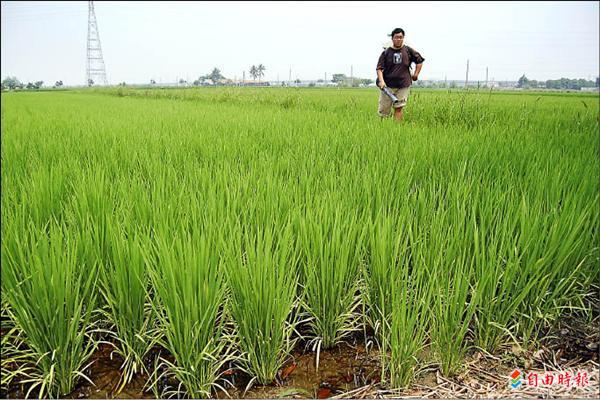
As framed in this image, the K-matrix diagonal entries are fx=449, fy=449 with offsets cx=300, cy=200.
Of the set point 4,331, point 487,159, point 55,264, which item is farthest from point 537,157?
point 4,331

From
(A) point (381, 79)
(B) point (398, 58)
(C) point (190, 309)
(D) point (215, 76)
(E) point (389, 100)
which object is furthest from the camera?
(D) point (215, 76)

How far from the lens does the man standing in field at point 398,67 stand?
18.8 ft

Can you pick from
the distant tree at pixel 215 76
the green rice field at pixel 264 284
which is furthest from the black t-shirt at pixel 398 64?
the distant tree at pixel 215 76

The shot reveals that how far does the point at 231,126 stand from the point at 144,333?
3.57 metres

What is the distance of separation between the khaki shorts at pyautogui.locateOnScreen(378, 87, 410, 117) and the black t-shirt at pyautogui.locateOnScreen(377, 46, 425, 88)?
0.08 m

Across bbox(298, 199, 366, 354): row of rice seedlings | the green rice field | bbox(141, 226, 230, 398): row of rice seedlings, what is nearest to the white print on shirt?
the green rice field

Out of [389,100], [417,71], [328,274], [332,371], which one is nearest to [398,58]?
[417,71]

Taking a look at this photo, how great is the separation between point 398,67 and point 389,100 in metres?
0.45

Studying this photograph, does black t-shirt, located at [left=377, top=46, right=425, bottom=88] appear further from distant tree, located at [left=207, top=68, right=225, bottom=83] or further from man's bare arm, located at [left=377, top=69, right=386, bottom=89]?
distant tree, located at [left=207, top=68, right=225, bottom=83]

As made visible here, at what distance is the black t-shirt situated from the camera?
18.9 feet

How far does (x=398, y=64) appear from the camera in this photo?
579 cm

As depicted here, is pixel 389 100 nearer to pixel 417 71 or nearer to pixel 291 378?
pixel 417 71

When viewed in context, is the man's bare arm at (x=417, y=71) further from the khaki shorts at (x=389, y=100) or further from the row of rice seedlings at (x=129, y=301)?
the row of rice seedlings at (x=129, y=301)

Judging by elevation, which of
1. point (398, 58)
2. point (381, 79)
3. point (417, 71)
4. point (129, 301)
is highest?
point (398, 58)
